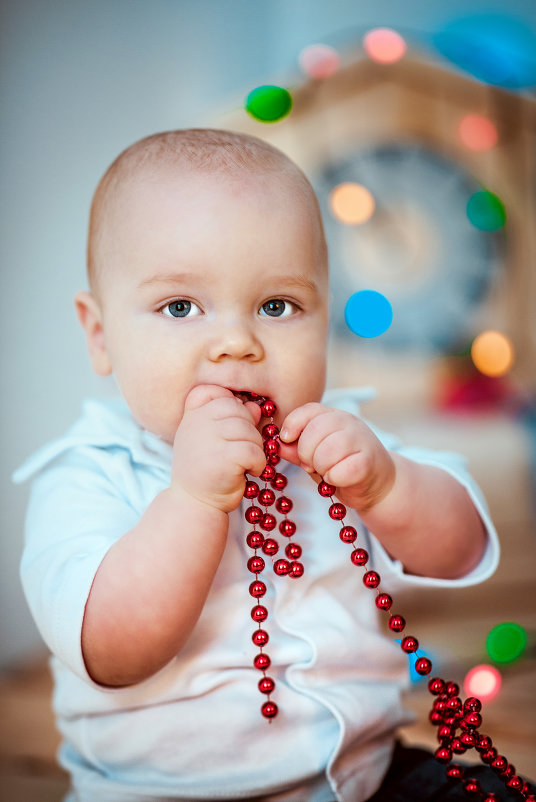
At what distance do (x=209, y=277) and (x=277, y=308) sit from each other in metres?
0.08

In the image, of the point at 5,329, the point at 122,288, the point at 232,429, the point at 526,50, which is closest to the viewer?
the point at 232,429

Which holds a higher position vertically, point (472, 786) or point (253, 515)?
point (253, 515)

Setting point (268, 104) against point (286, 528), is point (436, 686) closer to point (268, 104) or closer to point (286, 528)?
point (286, 528)

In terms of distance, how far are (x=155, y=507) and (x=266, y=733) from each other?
24 centimetres

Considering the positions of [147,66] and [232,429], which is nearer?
[232,429]

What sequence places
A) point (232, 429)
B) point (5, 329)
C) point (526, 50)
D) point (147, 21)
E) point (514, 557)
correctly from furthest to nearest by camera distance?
point (526, 50) → point (147, 21) → point (514, 557) → point (5, 329) → point (232, 429)

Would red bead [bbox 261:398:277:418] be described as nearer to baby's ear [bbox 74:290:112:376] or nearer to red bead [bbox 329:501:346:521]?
red bead [bbox 329:501:346:521]

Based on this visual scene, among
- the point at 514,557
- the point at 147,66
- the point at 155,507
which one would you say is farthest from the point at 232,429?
the point at 147,66

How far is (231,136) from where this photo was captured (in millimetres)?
757

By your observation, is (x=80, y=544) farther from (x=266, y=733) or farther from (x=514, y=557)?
(x=514, y=557)

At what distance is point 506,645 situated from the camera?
56.1 inches

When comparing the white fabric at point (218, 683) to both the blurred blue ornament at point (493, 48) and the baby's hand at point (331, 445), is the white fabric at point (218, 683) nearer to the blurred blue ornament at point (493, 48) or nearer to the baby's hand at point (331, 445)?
the baby's hand at point (331, 445)

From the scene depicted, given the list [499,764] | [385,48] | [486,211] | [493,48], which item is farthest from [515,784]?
[493,48]

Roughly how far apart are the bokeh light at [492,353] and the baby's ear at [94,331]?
49.7 inches
